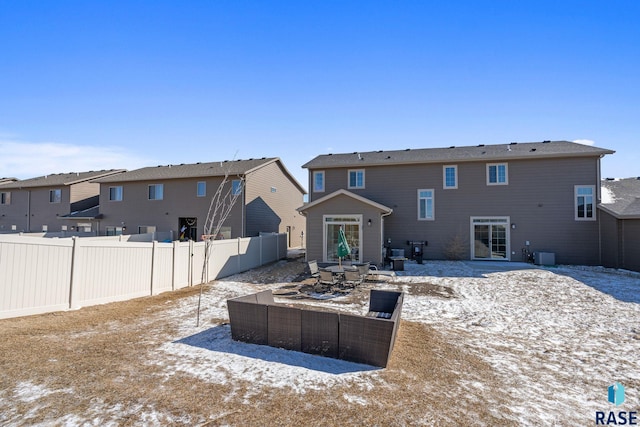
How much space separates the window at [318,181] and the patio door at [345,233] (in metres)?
4.26

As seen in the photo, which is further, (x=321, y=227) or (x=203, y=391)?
(x=321, y=227)

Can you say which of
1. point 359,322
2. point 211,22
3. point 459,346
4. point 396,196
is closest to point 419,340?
point 459,346

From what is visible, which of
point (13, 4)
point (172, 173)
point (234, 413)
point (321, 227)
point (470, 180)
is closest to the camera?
point (234, 413)

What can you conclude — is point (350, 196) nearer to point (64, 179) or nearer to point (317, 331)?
point (317, 331)

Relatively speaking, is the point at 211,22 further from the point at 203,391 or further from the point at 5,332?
the point at 203,391

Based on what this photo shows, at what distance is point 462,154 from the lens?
18359mm

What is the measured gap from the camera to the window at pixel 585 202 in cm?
1623

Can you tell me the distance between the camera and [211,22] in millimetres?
10859

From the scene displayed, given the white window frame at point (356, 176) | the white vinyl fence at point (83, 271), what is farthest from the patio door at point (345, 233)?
the white vinyl fence at point (83, 271)

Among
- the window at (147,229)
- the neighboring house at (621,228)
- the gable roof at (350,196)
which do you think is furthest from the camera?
the window at (147,229)

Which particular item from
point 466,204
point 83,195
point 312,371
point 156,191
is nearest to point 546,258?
point 466,204

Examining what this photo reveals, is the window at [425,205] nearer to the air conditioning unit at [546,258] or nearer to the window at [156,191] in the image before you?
the air conditioning unit at [546,258]

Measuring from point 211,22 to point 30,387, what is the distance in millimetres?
11383

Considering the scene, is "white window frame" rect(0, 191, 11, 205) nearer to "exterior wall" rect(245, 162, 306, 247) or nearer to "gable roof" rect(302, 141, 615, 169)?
"exterior wall" rect(245, 162, 306, 247)
